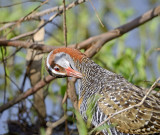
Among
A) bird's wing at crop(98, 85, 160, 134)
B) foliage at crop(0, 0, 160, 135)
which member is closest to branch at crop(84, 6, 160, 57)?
foliage at crop(0, 0, 160, 135)

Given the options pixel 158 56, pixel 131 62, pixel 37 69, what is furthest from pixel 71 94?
pixel 158 56

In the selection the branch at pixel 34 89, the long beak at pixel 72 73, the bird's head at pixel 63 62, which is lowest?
the branch at pixel 34 89

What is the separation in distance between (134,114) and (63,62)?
115 cm

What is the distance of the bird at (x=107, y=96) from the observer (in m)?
4.68

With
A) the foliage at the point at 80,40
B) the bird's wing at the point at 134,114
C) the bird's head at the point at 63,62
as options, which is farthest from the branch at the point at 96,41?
the bird's wing at the point at 134,114

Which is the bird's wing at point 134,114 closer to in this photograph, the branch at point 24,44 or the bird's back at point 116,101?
the bird's back at point 116,101

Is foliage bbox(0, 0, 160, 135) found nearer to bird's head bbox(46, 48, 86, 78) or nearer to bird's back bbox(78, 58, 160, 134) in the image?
bird's back bbox(78, 58, 160, 134)

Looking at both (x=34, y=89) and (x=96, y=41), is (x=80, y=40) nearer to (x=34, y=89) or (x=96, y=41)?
(x=96, y=41)

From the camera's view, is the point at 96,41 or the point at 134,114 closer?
the point at 134,114

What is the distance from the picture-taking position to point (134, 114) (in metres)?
4.68

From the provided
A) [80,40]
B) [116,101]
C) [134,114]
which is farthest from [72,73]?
[80,40]

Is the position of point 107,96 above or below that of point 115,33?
below

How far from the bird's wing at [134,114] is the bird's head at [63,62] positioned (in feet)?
1.98

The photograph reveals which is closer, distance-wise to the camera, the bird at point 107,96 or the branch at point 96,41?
the bird at point 107,96
